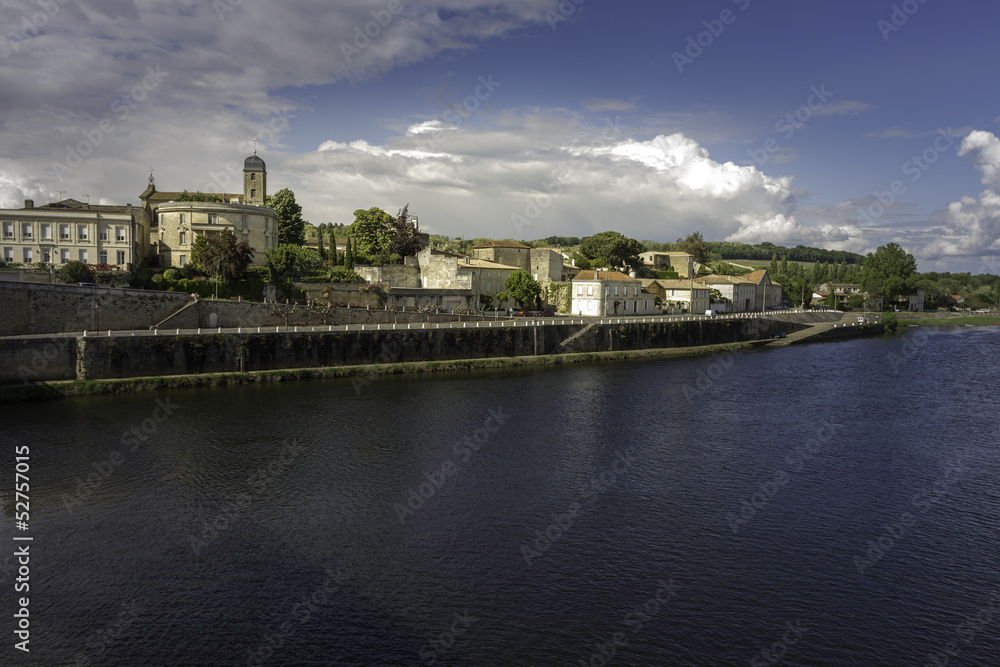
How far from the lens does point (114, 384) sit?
1599 inches

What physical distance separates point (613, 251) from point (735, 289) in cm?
2137

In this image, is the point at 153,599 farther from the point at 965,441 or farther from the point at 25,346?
the point at 965,441

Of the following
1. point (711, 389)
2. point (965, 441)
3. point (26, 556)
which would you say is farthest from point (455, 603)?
point (711, 389)

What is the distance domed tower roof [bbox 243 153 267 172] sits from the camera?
79188 mm

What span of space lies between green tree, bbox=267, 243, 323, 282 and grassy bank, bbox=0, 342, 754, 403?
634 inches

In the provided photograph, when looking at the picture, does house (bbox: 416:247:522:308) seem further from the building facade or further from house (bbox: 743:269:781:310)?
house (bbox: 743:269:781:310)

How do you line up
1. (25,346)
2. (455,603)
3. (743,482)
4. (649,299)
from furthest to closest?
(649,299) < (25,346) < (743,482) < (455,603)

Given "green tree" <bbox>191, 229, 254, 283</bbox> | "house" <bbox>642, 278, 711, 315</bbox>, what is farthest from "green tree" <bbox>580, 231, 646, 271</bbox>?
"green tree" <bbox>191, 229, 254, 283</bbox>

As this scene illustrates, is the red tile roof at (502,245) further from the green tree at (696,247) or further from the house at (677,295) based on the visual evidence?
the green tree at (696,247)

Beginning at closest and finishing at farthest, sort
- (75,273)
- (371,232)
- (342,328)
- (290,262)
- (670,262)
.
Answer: (342,328) → (75,273) → (290,262) → (371,232) → (670,262)

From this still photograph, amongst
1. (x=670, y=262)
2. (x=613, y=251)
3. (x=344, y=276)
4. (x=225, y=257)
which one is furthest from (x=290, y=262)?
(x=670, y=262)

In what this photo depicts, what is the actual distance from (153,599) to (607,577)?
508 inches

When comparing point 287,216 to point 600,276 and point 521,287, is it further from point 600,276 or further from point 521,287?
point 600,276

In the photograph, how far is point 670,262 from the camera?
121438mm
